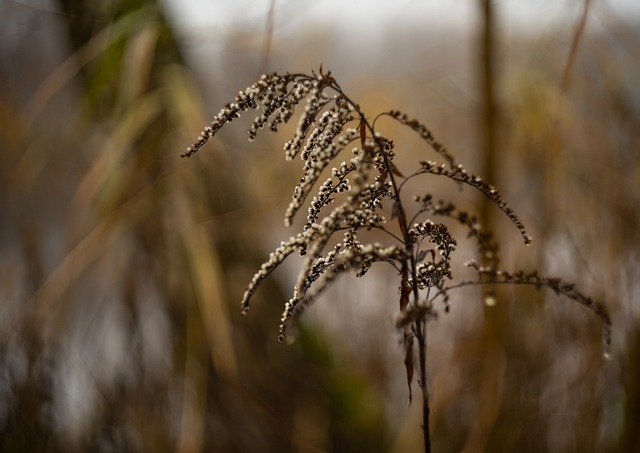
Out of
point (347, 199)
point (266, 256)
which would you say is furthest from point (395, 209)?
point (266, 256)

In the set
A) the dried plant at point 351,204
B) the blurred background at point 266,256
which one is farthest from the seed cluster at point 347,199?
the blurred background at point 266,256

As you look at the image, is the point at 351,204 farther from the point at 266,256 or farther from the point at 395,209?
the point at 266,256

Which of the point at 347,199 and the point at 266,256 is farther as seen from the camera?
the point at 266,256

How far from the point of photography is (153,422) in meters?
1.49

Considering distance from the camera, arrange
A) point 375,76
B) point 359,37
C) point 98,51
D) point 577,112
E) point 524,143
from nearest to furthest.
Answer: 1. point 98,51
2. point 577,112
3. point 524,143
4. point 375,76
5. point 359,37

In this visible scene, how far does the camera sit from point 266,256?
1764 millimetres

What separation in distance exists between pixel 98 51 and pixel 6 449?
755 mm

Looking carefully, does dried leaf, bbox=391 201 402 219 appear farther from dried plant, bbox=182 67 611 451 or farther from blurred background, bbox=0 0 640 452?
blurred background, bbox=0 0 640 452

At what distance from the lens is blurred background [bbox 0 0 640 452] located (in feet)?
4.22

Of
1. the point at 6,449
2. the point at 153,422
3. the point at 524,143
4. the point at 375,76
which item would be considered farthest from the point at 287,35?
the point at 6,449

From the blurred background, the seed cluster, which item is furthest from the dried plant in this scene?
the blurred background

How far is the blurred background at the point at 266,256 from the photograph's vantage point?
1.29 m

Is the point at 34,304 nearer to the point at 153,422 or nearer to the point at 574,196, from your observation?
the point at 153,422

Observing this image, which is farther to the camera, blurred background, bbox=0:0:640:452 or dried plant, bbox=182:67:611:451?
blurred background, bbox=0:0:640:452
